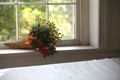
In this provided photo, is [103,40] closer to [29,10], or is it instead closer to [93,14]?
[93,14]

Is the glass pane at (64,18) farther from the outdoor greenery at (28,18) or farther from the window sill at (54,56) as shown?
the window sill at (54,56)

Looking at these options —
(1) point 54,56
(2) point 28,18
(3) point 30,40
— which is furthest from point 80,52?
(2) point 28,18

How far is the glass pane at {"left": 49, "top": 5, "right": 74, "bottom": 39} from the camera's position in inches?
89.8

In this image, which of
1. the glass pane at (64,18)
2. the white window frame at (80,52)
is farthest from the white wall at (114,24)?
the glass pane at (64,18)

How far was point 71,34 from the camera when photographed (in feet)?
7.73

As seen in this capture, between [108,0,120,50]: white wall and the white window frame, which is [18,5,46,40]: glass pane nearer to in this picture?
the white window frame

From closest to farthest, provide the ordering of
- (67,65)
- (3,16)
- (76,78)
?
(76,78) → (67,65) → (3,16)

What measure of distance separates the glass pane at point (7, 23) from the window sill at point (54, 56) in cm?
16

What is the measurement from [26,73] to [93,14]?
1.10 metres

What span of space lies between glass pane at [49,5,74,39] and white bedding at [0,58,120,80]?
2.61 feet

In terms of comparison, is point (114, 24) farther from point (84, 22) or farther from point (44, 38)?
point (44, 38)

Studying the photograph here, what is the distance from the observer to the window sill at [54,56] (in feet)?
6.60

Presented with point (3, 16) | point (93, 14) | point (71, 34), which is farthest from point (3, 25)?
point (93, 14)

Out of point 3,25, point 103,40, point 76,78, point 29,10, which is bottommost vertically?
point 76,78
